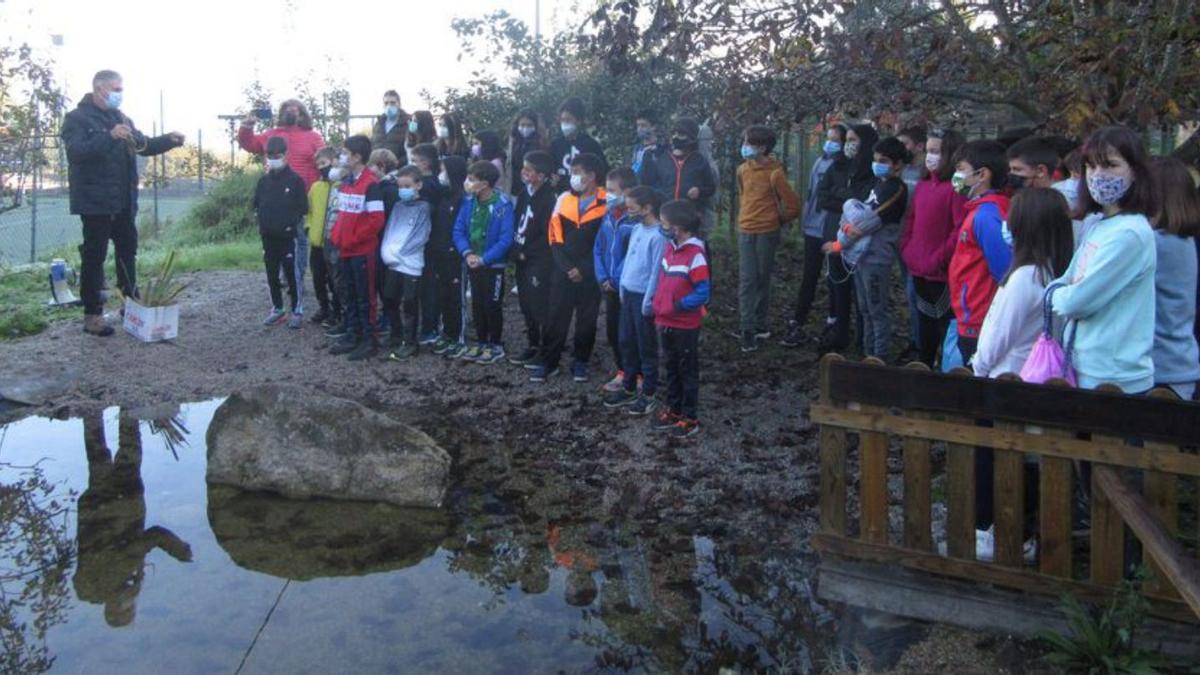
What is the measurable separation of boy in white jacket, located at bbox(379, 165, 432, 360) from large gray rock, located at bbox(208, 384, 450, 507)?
288 cm

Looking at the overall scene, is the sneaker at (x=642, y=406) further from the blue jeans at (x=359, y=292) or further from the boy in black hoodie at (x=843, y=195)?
the blue jeans at (x=359, y=292)

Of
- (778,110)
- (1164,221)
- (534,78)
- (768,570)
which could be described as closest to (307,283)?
(534,78)

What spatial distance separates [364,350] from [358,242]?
919mm

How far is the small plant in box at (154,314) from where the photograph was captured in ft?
31.7

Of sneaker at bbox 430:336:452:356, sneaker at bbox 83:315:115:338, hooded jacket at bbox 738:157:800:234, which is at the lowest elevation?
sneaker at bbox 430:336:452:356

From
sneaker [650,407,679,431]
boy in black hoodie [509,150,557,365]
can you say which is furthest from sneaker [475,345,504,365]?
sneaker [650,407,679,431]

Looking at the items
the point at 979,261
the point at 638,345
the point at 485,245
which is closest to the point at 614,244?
the point at 638,345

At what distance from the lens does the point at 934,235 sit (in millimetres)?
7559

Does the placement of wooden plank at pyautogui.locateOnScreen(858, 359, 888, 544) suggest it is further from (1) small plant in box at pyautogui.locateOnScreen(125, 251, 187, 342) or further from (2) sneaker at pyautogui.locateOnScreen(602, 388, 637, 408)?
(1) small plant in box at pyautogui.locateOnScreen(125, 251, 187, 342)

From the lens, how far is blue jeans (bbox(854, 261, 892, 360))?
8.06 metres

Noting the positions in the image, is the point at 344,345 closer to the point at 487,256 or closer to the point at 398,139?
the point at 487,256

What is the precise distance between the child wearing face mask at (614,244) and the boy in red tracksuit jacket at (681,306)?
81 cm

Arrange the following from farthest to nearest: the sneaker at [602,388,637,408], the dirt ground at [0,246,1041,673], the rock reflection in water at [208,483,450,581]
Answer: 1. the sneaker at [602,388,637,408]
2. the dirt ground at [0,246,1041,673]
3. the rock reflection in water at [208,483,450,581]

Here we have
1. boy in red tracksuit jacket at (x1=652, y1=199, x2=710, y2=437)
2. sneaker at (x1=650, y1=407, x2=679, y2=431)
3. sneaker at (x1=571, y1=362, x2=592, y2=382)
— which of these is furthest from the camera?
sneaker at (x1=571, y1=362, x2=592, y2=382)
